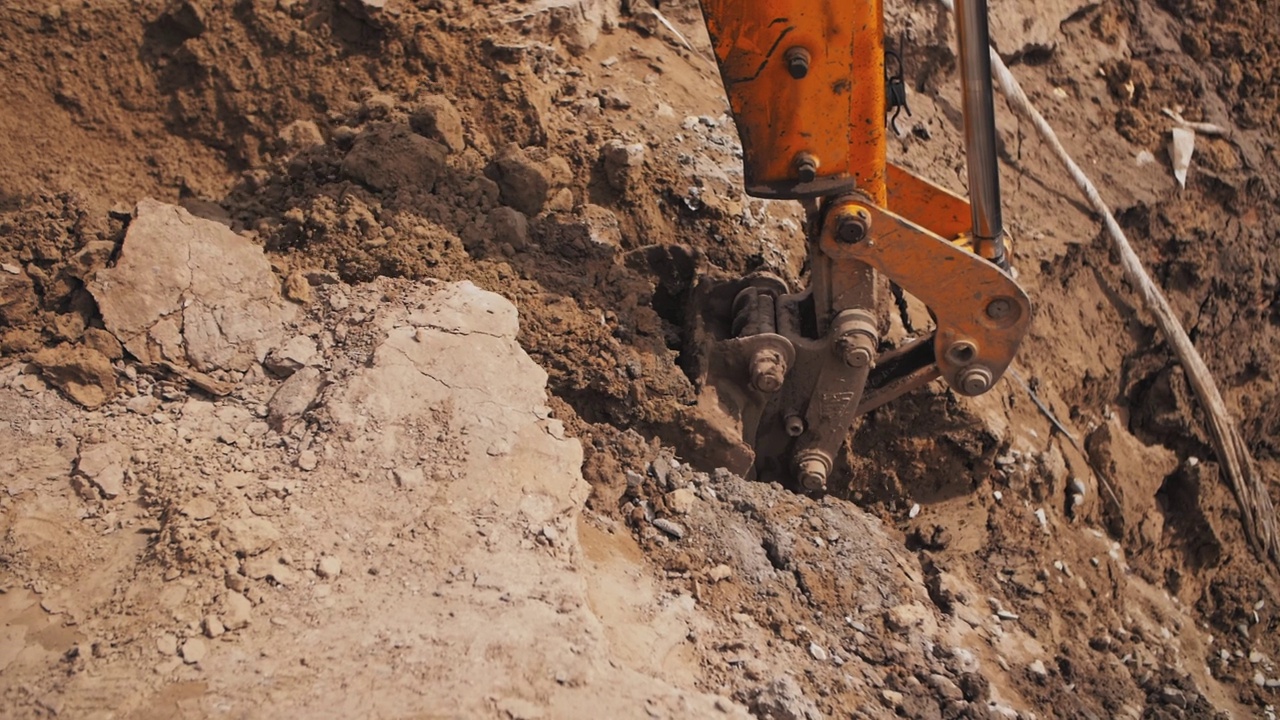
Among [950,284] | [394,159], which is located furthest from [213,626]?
[950,284]

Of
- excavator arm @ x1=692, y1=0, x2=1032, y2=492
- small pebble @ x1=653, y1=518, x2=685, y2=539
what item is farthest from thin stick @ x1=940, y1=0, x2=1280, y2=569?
small pebble @ x1=653, y1=518, x2=685, y2=539

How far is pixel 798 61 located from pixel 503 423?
1585 millimetres

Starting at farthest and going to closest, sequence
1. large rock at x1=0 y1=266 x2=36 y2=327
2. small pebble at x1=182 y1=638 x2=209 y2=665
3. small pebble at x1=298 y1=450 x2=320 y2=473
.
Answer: large rock at x1=0 y1=266 x2=36 y2=327, small pebble at x1=298 y1=450 x2=320 y2=473, small pebble at x1=182 y1=638 x2=209 y2=665

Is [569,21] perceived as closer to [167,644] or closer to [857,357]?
[857,357]

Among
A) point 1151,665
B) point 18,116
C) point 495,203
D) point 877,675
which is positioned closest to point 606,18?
point 495,203

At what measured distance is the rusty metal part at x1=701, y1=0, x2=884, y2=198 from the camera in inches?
136

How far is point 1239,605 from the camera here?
5625 millimetres

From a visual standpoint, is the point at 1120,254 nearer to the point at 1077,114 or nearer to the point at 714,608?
the point at 1077,114

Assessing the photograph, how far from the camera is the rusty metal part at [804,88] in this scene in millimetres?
3459

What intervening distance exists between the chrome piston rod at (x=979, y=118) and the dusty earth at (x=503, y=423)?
129cm

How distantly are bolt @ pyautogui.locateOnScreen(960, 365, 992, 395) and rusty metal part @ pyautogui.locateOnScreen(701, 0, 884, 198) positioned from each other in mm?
800

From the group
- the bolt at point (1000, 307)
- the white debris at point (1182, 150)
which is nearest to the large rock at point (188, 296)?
the bolt at point (1000, 307)

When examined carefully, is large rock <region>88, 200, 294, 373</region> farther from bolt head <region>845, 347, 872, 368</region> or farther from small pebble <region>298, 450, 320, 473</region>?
bolt head <region>845, 347, 872, 368</region>

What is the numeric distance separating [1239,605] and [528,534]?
4.27 m
